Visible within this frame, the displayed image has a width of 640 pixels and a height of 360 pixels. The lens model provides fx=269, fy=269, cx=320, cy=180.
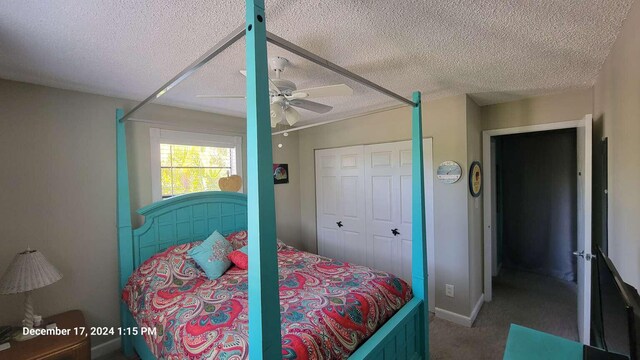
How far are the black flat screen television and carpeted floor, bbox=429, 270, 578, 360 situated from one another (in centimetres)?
153

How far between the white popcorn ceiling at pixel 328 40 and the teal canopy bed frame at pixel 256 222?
267 mm

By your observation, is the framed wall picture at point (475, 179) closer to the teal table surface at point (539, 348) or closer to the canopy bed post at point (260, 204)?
the teal table surface at point (539, 348)

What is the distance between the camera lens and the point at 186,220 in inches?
107

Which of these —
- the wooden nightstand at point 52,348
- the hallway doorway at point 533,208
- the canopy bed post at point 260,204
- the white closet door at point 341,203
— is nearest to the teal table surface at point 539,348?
the canopy bed post at point 260,204

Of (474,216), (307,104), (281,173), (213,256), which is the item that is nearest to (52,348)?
(213,256)

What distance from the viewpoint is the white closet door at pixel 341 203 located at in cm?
352

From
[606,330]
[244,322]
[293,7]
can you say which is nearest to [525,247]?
[606,330]

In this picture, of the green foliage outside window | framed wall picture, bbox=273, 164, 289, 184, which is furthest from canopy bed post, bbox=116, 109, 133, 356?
framed wall picture, bbox=273, 164, 289, 184

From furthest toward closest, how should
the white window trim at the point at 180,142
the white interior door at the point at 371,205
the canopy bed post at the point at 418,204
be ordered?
the white interior door at the point at 371,205 → the white window trim at the point at 180,142 → the canopy bed post at the point at 418,204

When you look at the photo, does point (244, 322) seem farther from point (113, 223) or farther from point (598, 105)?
point (598, 105)

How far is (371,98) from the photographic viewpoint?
2.75m

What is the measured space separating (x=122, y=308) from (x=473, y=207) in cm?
352

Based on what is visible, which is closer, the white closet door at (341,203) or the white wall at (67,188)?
the white wall at (67,188)

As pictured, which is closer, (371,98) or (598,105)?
(598,105)
